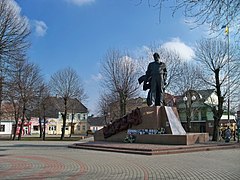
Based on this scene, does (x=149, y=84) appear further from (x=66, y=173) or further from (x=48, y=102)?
(x=48, y=102)

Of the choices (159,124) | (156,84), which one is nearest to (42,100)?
(156,84)

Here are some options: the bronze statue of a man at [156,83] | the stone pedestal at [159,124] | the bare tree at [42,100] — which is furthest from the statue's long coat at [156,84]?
the bare tree at [42,100]

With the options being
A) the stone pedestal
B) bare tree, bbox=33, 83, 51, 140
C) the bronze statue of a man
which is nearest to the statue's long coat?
the bronze statue of a man

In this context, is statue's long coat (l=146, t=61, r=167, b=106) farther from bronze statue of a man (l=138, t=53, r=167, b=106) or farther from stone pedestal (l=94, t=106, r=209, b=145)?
stone pedestal (l=94, t=106, r=209, b=145)

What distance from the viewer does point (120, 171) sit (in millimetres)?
11312

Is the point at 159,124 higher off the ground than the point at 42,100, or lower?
lower

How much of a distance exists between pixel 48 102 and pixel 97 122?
2361 inches

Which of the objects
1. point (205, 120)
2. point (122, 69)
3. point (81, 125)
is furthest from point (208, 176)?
point (81, 125)

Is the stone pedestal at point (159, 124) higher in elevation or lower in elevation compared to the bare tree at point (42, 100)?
lower

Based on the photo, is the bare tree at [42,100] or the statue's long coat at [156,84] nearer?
the statue's long coat at [156,84]

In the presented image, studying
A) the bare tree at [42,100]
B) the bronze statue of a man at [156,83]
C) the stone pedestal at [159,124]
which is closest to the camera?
the stone pedestal at [159,124]

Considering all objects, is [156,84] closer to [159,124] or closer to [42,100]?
[159,124]

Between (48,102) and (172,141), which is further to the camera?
(48,102)

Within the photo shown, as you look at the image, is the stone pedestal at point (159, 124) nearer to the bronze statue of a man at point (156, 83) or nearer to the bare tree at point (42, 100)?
the bronze statue of a man at point (156, 83)
